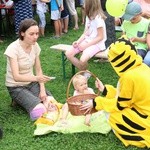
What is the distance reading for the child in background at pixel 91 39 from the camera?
550 cm

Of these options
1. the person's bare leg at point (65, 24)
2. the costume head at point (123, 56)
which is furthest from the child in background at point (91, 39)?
the person's bare leg at point (65, 24)

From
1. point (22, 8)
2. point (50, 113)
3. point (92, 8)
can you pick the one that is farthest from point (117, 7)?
point (22, 8)

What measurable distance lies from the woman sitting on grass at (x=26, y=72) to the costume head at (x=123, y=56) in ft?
3.36

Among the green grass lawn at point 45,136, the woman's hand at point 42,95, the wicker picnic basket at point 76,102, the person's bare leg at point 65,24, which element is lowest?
the person's bare leg at point 65,24

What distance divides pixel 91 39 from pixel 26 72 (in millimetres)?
1255

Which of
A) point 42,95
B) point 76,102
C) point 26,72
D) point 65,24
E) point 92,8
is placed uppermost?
point 92,8

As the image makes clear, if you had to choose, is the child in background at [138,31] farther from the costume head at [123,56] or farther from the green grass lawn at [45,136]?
the costume head at [123,56]

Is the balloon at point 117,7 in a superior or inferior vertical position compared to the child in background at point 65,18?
superior

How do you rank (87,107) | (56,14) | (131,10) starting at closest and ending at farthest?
(87,107)
(131,10)
(56,14)

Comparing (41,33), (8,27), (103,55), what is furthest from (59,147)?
(8,27)

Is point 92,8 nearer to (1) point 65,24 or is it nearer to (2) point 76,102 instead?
(2) point 76,102

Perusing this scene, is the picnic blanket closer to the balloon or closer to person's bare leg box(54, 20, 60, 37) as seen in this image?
the balloon

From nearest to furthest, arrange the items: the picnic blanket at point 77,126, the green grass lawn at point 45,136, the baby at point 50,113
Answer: the green grass lawn at point 45,136
the picnic blanket at point 77,126
the baby at point 50,113

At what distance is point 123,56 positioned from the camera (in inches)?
142
